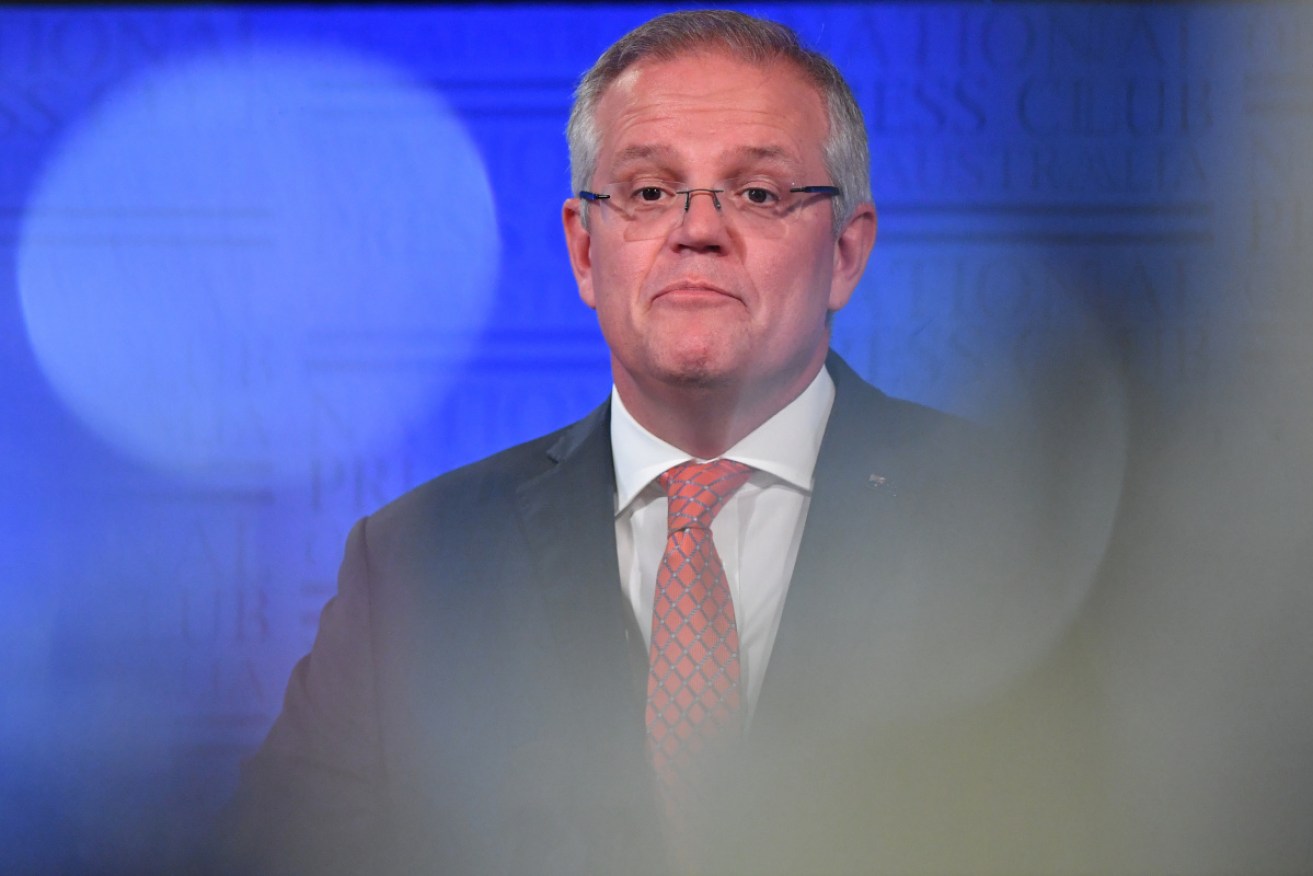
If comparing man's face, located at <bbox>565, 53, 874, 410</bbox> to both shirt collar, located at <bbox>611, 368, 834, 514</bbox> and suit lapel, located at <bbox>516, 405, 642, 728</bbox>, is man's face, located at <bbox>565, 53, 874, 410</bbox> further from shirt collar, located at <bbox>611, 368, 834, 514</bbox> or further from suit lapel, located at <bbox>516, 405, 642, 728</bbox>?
suit lapel, located at <bbox>516, 405, 642, 728</bbox>

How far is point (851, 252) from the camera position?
1691 mm

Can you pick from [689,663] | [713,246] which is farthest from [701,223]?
[689,663]

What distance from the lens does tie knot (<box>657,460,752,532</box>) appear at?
1549 mm

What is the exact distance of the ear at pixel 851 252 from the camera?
65.6 inches

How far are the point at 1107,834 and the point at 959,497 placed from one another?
502mm

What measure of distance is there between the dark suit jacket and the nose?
0.26m

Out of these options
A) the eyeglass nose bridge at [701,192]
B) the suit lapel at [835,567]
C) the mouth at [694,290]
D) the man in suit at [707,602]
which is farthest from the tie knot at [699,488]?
the eyeglass nose bridge at [701,192]

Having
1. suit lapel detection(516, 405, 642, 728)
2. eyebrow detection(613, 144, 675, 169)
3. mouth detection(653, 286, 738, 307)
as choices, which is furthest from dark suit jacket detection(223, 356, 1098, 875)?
eyebrow detection(613, 144, 675, 169)

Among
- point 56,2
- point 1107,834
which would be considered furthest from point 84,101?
point 1107,834

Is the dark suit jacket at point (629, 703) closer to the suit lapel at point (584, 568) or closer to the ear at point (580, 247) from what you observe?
the suit lapel at point (584, 568)

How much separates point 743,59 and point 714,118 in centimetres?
10

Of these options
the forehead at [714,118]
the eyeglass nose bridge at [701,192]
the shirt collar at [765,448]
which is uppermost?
the forehead at [714,118]

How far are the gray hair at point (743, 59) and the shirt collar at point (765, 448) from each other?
0.80ft

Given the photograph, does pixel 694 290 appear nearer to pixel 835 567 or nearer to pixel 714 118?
pixel 714 118
